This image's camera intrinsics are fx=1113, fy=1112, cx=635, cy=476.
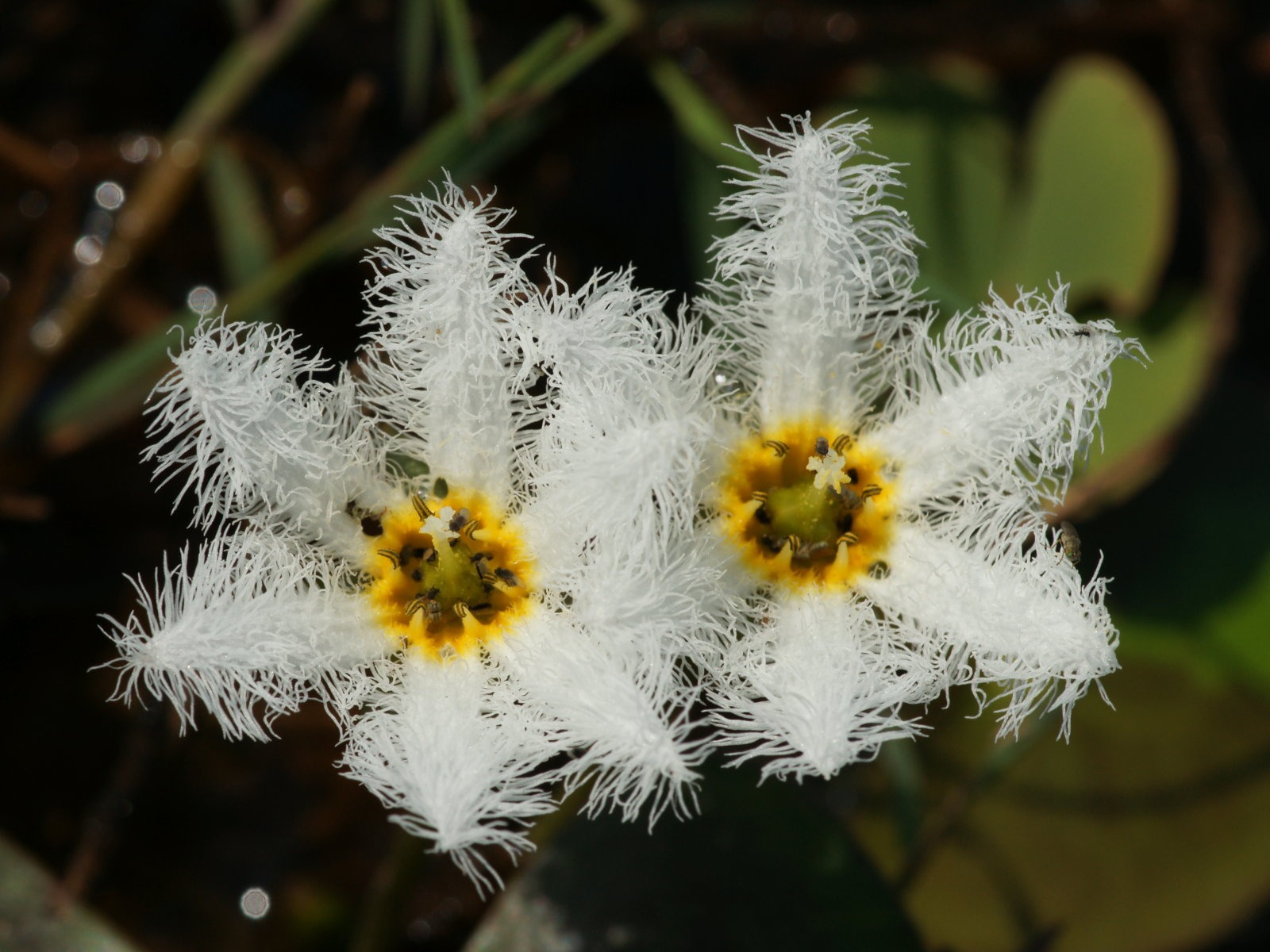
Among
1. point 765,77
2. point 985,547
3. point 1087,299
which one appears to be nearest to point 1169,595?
point 1087,299

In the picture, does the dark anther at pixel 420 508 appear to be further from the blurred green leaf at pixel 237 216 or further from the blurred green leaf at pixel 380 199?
the blurred green leaf at pixel 237 216

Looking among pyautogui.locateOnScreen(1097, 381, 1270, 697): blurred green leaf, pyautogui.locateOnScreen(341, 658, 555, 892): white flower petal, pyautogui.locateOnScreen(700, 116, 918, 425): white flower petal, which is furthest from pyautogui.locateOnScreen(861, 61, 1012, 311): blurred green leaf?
pyautogui.locateOnScreen(341, 658, 555, 892): white flower petal

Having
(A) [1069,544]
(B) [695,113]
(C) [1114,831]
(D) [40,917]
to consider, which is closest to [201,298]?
(B) [695,113]

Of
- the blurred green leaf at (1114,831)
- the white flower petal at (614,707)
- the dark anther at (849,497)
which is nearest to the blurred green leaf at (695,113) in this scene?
the dark anther at (849,497)

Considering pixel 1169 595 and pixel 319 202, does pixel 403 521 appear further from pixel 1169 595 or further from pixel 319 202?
pixel 1169 595

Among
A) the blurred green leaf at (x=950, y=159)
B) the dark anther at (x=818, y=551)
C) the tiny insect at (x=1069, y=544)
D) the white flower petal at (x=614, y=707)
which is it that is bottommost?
the white flower petal at (x=614, y=707)

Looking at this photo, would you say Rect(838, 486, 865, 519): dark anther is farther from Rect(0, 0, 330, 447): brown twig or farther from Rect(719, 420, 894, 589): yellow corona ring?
Rect(0, 0, 330, 447): brown twig

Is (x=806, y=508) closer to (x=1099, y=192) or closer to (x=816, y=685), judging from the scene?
(x=816, y=685)
